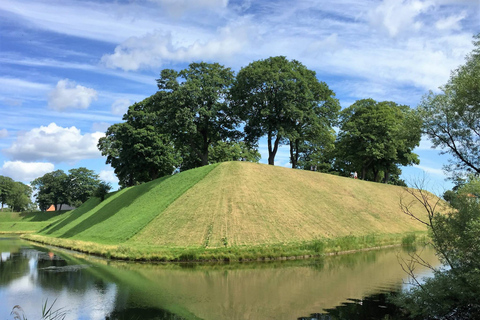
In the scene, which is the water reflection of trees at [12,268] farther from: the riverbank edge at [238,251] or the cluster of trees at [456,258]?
the cluster of trees at [456,258]

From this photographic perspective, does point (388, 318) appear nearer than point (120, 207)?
Yes

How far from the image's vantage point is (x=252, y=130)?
177 ft

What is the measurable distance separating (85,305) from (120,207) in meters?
36.4

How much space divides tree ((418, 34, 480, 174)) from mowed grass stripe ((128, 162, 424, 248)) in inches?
653

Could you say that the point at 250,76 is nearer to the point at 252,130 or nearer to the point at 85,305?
the point at 252,130

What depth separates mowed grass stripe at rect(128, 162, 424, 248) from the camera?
34094 millimetres

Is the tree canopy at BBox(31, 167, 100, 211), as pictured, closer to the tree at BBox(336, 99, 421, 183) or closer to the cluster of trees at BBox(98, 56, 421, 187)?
the cluster of trees at BBox(98, 56, 421, 187)

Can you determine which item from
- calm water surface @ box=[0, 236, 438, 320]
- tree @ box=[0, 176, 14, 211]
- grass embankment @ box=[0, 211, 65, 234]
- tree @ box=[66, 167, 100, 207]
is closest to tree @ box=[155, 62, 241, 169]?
calm water surface @ box=[0, 236, 438, 320]

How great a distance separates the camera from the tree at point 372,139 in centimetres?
6425

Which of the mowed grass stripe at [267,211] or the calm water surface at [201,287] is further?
the mowed grass stripe at [267,211]

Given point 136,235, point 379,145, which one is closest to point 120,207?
point 136,235

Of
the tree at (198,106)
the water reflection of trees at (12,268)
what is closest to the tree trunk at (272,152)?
the tree at (198,106)

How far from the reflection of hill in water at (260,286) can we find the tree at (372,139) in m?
39.0

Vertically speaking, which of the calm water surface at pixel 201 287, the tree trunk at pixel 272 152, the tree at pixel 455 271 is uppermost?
the tree trunk at pixel 272 152
